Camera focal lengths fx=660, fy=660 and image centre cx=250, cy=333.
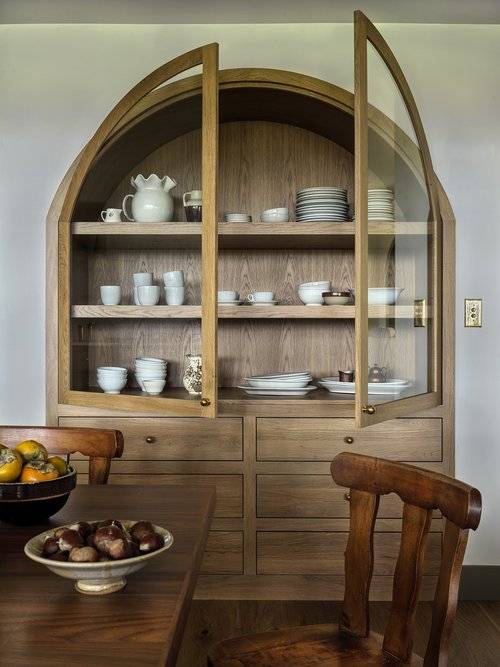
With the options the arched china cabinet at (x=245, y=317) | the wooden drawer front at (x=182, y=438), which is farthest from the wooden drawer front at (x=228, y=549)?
the wooden drawer front at (x=182, y=438)

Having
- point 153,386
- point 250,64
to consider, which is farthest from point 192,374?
point 250,64

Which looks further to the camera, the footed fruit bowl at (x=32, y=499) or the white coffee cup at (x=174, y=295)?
the white coffee cup at (x=174, y=295)

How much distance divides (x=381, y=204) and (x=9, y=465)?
1.46m

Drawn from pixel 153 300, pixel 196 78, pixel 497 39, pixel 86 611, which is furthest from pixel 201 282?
pixel 497 39

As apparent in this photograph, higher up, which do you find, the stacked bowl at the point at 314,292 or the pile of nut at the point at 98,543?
the stacked bowl at the point at 314,292

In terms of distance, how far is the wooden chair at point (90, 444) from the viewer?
1.86 meters

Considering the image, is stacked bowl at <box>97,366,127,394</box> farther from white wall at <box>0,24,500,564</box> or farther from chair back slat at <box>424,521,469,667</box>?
chair back slat at <box>424,521,469,667</box>

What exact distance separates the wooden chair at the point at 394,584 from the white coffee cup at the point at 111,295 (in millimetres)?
1313

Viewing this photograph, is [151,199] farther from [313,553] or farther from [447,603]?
[447,603]

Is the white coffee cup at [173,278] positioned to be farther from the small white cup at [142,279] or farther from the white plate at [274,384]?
the white plate at [274,384]

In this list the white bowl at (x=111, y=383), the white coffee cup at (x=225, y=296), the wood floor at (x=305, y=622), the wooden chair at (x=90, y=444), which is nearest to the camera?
the wooden chair at (x=90, y=444)

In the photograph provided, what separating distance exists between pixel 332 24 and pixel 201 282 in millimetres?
1419

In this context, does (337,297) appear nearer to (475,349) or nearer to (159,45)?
(475,349)

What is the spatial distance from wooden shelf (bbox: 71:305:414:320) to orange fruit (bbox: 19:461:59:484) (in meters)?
1.05
